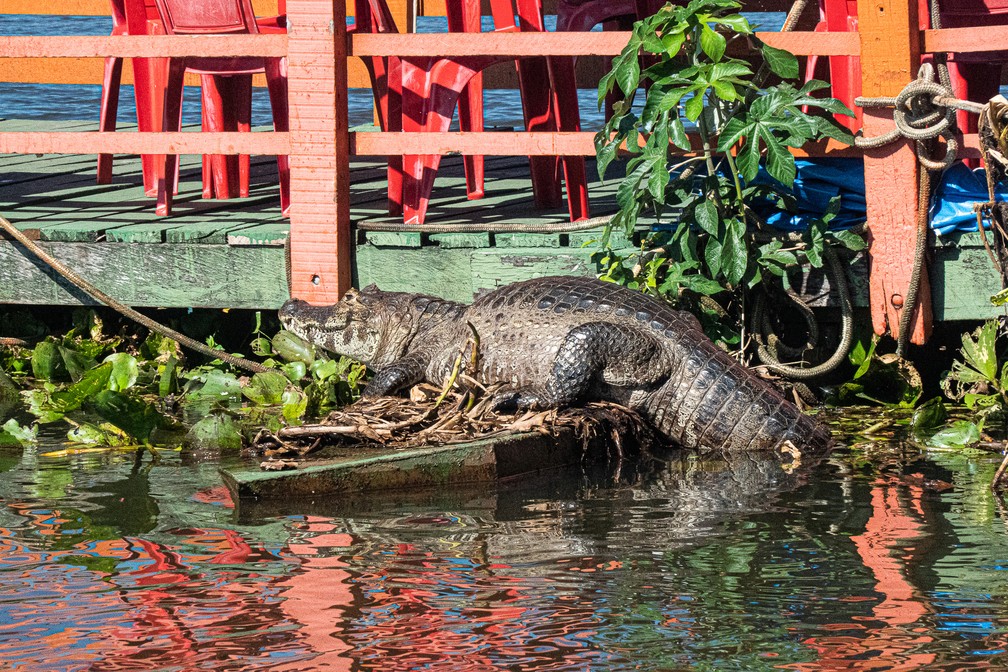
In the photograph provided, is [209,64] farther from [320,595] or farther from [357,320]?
[320,595]

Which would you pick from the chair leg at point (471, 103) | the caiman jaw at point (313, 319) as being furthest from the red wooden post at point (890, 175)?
the caiman jaw at point (313, 319)

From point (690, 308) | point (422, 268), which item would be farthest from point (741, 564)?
point (422, 268)

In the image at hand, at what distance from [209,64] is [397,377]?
210 cm

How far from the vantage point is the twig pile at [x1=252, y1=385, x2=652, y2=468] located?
15.8ft

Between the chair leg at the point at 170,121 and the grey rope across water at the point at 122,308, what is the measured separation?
0.70m

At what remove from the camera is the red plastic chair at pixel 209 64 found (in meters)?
6.52

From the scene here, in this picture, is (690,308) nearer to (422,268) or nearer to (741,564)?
(422,268)

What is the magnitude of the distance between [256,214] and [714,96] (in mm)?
2401

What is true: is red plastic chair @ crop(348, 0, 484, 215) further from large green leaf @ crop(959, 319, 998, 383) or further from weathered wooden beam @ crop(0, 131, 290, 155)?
large green leaf @ crop(959, 319, 998, 383)

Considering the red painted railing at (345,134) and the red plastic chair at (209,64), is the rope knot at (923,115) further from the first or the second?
the red plastic chair at (209,64)

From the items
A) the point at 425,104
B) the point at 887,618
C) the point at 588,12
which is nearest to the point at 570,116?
the point at 588,12

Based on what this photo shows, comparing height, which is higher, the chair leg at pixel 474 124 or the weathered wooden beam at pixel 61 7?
the weathered wooden beam at pixel 61 7

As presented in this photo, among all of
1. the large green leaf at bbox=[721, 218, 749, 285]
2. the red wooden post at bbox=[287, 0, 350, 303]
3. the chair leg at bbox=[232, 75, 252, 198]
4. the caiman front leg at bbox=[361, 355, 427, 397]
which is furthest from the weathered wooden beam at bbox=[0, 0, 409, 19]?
the large green leaf at bbox=[721, 218, 749, 285]

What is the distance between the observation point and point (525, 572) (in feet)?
12.0
